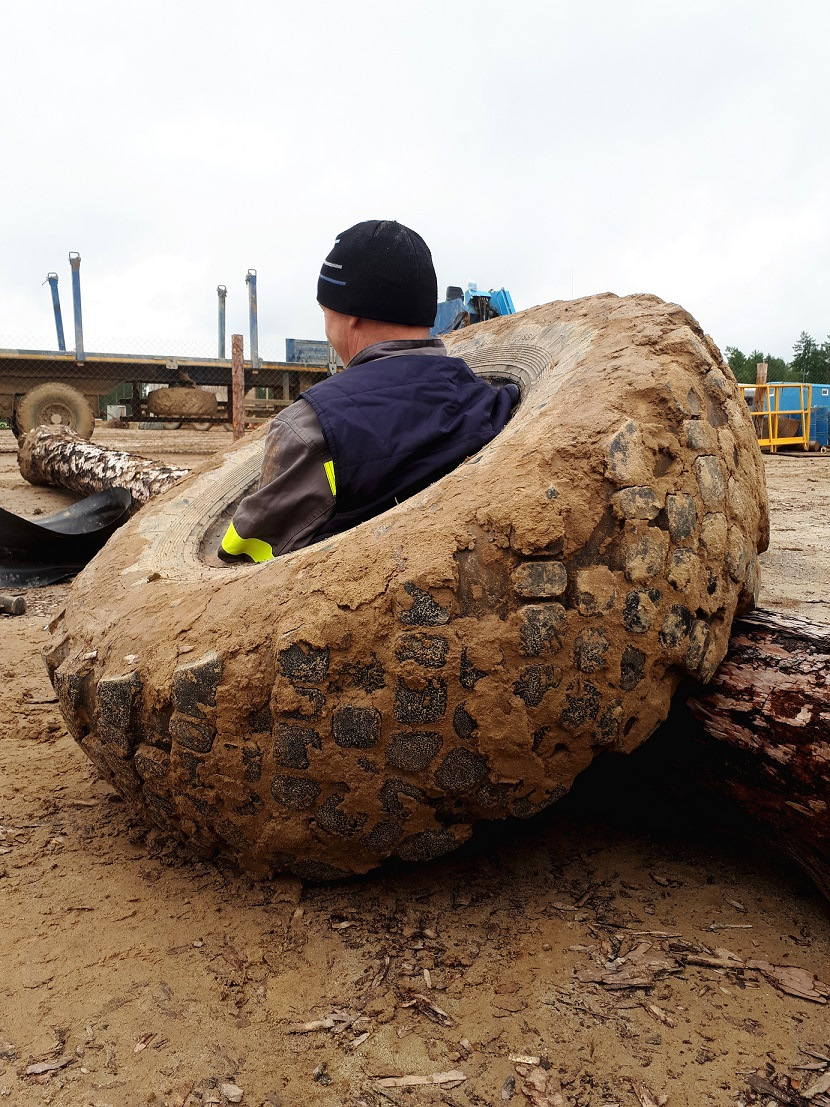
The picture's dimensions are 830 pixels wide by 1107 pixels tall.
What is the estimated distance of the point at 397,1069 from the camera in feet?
4.20

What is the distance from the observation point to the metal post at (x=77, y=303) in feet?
40.0

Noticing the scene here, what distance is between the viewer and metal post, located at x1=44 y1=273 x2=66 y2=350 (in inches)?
502

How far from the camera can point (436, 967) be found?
1.50 meters

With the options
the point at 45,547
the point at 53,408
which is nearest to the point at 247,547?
the point at 45,547

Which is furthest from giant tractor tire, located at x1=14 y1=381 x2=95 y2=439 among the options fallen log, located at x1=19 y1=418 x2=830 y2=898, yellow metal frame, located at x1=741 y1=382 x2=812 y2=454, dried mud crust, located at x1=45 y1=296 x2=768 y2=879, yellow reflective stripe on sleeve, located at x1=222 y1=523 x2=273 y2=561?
fallen log, located at x1=19 y1=418 x2=830 y2=898

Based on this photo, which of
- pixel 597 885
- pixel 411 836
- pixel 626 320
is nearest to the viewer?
pixel 411 836

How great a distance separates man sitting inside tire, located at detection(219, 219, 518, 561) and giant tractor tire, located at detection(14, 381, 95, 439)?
1014cm

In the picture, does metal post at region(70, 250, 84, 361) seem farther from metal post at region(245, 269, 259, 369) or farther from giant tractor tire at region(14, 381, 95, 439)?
metal post at region(245, 269, 259, 369)

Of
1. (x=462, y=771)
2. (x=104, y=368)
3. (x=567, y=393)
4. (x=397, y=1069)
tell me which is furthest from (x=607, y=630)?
(x=104, y=368)

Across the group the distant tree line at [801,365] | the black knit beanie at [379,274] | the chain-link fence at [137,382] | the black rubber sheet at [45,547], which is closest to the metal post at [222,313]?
the chain-link fence at [137,382]

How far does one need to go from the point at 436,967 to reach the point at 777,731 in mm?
757

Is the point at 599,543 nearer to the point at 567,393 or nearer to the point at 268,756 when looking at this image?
the point at 567,393

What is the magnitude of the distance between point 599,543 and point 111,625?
1097mm

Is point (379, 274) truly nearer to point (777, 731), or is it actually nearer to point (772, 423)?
point (777, 731)
